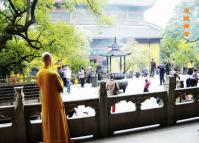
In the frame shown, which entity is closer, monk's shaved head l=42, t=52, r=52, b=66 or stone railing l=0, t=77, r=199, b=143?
monk's shaved head l=42, t=52, r=52, b=66

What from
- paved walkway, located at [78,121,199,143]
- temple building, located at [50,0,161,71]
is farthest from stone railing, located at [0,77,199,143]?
temple building, located at [50,0,161,71]

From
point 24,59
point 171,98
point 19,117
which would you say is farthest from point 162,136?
point 24,59

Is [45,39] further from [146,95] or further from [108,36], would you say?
[108,36]

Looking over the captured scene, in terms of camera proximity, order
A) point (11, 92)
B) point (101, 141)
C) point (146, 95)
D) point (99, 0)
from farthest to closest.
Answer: point (99, 0)
point (11, 92)
point (146, 95)
point (101, 141)

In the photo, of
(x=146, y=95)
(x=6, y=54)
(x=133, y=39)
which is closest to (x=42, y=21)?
(x=6, y=54)

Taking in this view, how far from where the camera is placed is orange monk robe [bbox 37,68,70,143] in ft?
13.2

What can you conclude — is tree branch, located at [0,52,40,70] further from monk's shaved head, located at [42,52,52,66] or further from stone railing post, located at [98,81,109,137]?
monk's shaved head, located at [42,52,52,66]

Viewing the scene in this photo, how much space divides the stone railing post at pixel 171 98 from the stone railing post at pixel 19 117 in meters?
2.57

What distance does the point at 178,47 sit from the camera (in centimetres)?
1956

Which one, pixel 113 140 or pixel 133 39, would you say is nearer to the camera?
pixel 113 140

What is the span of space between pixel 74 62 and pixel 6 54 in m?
4.15

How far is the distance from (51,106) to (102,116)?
1.07 m

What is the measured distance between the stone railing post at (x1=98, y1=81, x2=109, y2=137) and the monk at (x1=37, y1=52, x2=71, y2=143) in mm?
826

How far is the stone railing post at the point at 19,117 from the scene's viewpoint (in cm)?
423
